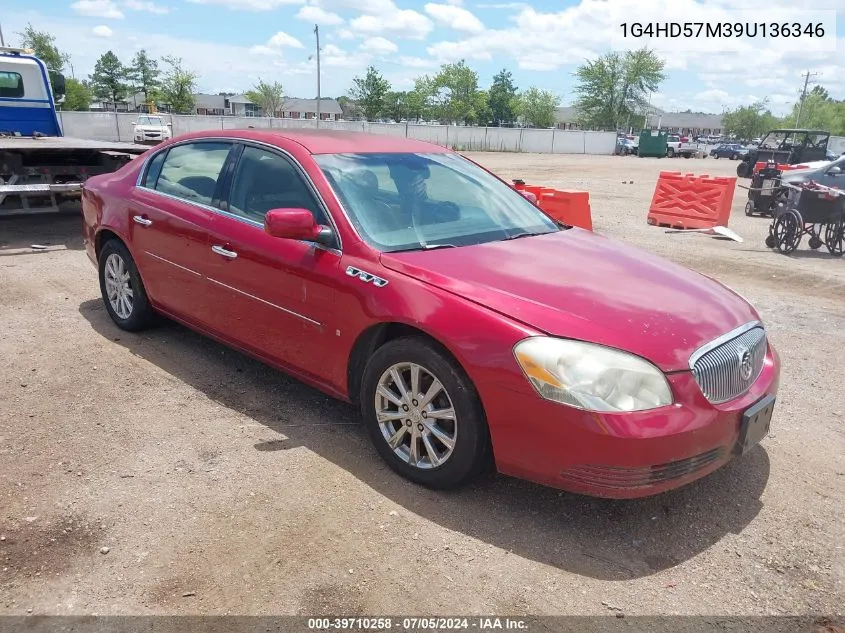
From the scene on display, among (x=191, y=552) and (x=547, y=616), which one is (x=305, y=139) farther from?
(x=547, y=616)

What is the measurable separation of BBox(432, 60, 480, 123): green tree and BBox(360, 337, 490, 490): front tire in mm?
88151

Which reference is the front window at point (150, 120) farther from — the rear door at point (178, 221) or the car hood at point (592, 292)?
the car hood at point (592, 292)

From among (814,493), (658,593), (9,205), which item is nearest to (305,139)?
(658,593)

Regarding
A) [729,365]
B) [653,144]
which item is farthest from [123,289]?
[653,144]

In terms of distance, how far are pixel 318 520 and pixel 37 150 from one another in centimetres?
816

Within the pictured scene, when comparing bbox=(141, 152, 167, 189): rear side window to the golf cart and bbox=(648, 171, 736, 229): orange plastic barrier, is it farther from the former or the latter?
the golf cart

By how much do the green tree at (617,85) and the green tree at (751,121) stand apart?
24594 millimetres

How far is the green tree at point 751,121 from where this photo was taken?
96062 mm

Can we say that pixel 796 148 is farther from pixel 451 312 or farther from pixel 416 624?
pixel 416 624

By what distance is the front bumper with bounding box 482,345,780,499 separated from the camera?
2689 millimetres

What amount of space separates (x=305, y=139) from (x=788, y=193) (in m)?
9.32

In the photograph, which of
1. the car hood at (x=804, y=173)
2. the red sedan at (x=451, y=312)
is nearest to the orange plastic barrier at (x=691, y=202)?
the car hood at (x=804, y=173)

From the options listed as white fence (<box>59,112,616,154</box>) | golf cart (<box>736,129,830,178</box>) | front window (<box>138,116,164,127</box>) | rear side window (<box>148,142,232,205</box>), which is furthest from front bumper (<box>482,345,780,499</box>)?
front window (<box>138,116,164,127</box>)

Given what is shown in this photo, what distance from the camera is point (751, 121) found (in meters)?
96.2
